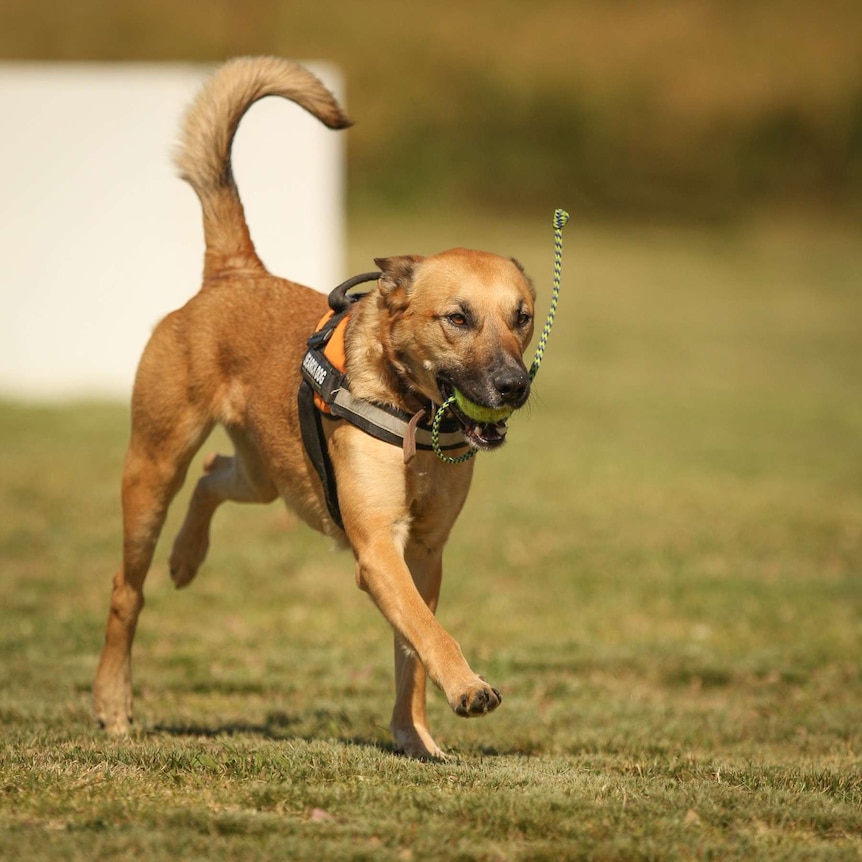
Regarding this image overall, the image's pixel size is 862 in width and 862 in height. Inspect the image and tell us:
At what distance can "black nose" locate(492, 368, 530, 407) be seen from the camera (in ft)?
15.9

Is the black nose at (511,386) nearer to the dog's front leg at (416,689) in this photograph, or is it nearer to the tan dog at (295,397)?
the tan dog at (295,397)

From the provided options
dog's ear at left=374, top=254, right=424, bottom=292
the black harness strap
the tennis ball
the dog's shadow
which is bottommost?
the dog's shadow

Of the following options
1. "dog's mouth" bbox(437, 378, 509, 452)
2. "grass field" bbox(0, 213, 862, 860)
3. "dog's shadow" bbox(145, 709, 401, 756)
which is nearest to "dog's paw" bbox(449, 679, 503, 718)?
"grass field" bbox(0, 213, 862, 860)

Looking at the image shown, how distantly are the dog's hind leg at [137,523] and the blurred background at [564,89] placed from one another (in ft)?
116

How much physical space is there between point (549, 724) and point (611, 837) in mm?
2385

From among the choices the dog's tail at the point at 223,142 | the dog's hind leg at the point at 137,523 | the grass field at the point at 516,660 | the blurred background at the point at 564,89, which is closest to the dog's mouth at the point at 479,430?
the grass field at the point at 516,660

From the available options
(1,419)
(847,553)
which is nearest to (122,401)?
(1,419)

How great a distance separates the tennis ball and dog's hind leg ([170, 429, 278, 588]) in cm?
188

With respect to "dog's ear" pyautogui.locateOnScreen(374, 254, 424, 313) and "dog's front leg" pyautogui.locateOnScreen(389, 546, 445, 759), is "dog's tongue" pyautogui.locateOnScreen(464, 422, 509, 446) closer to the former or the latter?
"dog's ear" pyautogui.locateOnScreen(374, 254, 424, 313)

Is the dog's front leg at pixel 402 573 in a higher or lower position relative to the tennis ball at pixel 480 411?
lower

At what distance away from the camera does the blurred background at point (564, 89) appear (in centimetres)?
4306

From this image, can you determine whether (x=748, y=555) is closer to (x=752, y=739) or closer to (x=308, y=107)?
(x=752, y=739)

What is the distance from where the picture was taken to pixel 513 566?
33.6ft

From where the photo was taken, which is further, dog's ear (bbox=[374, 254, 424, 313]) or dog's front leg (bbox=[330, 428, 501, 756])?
dog's ear (bbox=[374, 254, 424, 313])
